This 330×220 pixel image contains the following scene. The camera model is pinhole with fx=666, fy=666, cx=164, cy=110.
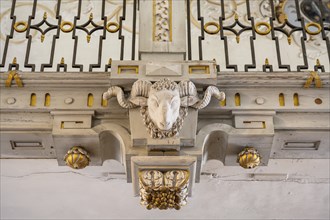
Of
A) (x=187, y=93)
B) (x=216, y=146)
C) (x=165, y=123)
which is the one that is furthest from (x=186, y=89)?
(x=216, y=146)

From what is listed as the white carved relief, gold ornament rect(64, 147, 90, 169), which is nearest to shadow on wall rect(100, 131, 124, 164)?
gold ornament rect(64, 147, 90, 169)

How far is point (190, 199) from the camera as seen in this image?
6.99 metres

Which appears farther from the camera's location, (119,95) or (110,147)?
(110,147)

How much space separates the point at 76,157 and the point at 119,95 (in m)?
0.67

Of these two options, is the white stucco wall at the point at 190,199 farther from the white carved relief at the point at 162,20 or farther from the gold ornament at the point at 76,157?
the white carved relief at the point at 162,20

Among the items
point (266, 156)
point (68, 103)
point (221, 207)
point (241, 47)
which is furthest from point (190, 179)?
point (241, 47)

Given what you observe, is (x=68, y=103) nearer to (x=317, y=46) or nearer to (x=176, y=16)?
(x=176, y=16)

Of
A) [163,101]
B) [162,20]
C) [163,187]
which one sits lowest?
[163,187]

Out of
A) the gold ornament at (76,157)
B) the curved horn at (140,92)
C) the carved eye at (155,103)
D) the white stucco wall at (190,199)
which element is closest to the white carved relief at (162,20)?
the curved horn at (140,92)

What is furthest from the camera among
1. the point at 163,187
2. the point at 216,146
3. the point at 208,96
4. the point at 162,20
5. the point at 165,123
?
the point at 162,20

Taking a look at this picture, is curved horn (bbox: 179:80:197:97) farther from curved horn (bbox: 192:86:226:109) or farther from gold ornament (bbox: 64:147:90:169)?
gold ornament (bbox: 64:147:90:169)

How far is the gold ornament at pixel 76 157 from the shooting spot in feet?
18.8

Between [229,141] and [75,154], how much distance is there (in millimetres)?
1330

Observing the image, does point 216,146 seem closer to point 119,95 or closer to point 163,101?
point 163,101
